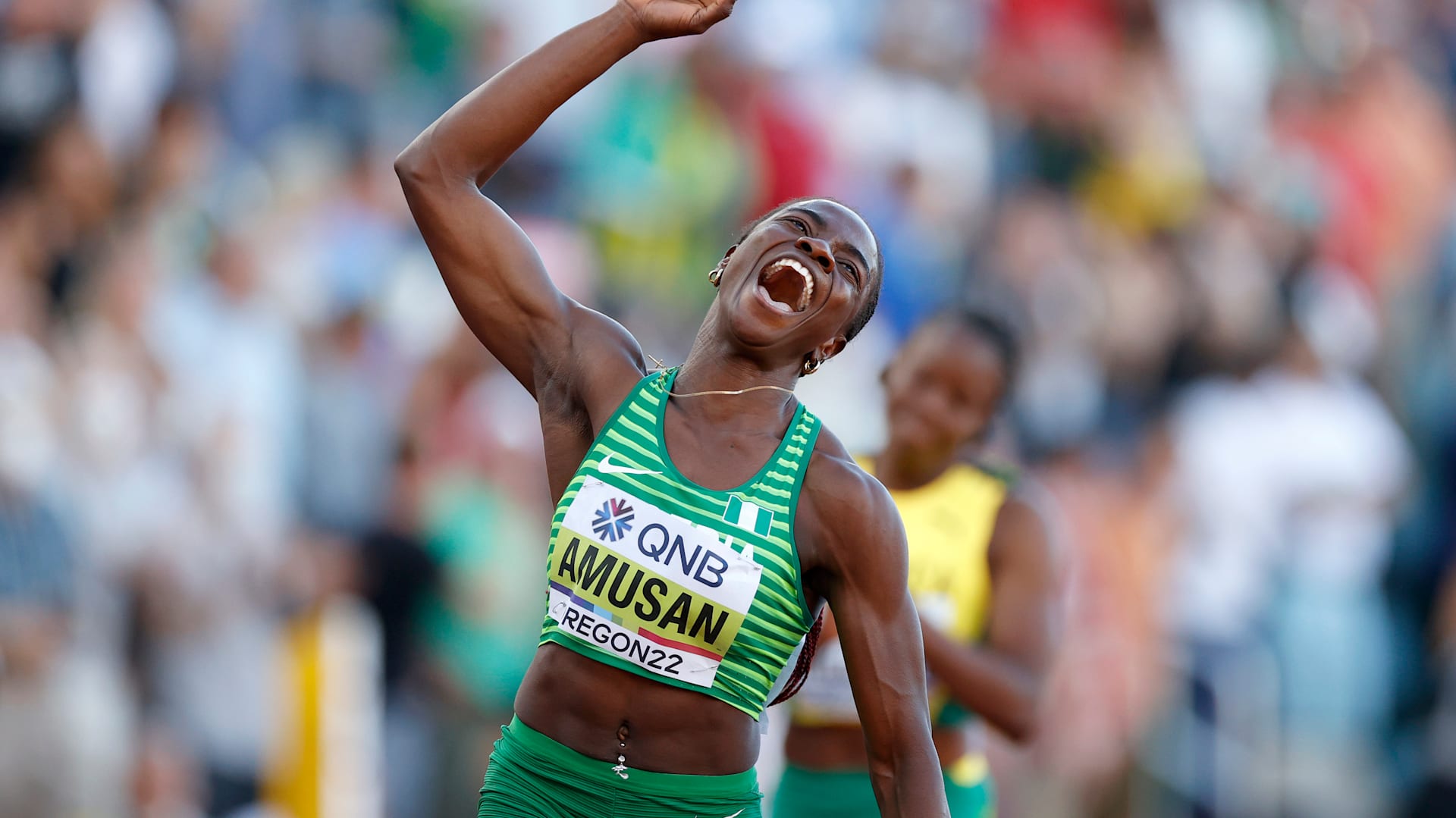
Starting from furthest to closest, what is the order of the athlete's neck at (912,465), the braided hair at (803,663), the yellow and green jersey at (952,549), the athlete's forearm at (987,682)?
the athlete's neck at (912,465) < the yellow and green jersey at (952,549) < the athlete's forearm at (987,682) < the braided hair at (803,663)

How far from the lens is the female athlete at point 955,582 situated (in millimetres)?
5031

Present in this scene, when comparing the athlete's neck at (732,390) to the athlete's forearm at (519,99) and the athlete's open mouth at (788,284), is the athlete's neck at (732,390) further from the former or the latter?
the athlete's forearm at (519,99)

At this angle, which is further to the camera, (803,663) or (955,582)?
(955,582)

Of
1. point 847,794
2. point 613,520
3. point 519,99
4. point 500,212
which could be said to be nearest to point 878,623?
point 613,520

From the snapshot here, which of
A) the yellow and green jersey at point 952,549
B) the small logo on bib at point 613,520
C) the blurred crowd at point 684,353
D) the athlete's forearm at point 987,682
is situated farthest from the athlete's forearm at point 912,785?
the blurred crowd at point 684,353

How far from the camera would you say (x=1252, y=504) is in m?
10.0

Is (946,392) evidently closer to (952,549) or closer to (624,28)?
(952,549)

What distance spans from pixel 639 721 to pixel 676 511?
1.36ft

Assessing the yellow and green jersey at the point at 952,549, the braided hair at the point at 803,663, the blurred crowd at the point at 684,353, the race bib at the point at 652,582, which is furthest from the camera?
the blurred crowd at the point at 684,353

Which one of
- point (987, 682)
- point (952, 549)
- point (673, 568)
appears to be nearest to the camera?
point (673, 568)

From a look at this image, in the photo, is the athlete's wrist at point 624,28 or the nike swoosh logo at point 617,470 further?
the athlete's wrist at point 624,28

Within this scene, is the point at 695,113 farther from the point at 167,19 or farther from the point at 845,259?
the point at 845,259

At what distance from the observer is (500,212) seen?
3662mm

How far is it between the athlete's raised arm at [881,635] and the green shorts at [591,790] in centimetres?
30
